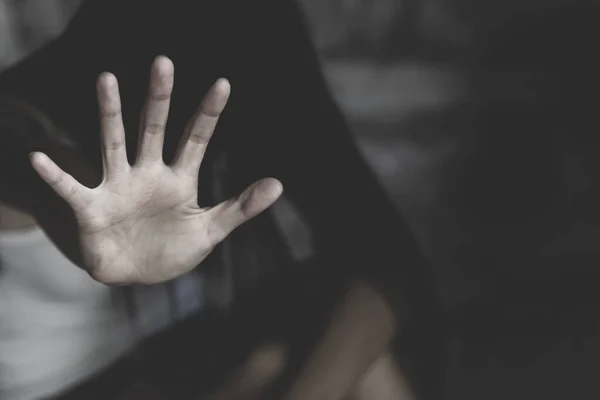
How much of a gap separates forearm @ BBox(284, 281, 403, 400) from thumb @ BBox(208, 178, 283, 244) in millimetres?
171

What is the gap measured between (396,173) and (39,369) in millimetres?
488

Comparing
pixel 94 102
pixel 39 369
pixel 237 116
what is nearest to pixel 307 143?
pixel 237 116

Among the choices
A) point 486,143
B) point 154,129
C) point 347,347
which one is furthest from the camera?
point 486,143

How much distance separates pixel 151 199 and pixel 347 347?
10.1 inches

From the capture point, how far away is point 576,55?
73cm

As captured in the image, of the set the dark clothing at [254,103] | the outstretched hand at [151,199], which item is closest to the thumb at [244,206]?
the outstretched hand at [151,199]

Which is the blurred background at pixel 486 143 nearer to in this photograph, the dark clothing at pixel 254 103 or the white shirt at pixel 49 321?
the dark clothing at pixel 254 103

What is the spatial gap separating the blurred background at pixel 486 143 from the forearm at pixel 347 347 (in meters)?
0.17

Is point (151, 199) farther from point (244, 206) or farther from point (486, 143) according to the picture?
point (486, 143)

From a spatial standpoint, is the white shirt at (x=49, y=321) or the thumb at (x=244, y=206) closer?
the thumb at (x=244, y=206)

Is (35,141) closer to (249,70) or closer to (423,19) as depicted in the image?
(249,70)

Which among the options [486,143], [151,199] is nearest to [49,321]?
[151,199]

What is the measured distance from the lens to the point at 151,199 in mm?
595

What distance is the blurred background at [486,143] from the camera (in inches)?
28.8
